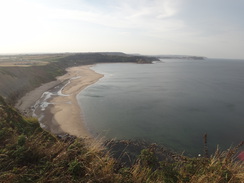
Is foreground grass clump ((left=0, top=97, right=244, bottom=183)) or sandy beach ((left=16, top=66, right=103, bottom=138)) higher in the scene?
foreground grass clump ((left=0, top=97, right=244, bottom=183))

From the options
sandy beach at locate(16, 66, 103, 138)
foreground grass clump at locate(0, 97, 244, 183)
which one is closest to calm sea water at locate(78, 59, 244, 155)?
sandy beach at locate(16, 66, 103, 138)

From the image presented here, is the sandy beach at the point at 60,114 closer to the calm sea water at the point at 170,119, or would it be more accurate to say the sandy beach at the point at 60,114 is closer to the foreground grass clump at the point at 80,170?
the calm sea water at the point at 170,119

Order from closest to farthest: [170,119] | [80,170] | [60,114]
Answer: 1. [80,170]
2. [170,119]
3. [60,114]

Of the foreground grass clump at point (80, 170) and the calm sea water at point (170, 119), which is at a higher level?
the foreground grass clump at point (80, 170)

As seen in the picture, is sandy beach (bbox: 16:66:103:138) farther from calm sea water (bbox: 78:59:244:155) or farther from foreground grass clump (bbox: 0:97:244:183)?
foreground grass clump (bbox: 0:97:244:183)

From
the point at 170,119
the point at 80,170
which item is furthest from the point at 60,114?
the point at 80,170

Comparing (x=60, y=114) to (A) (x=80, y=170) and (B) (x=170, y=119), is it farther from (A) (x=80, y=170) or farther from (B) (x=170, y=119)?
(A) (x=80, y=170)

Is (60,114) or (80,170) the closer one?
(80,170)

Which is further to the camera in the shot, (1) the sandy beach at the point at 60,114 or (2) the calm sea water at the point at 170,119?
(1) the sandy beach at the point at 60,114

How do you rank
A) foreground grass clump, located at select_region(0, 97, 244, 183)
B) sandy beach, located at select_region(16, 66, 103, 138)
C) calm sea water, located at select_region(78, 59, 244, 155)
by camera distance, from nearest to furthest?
foreground grass clump, located at select_region(0, 97, 244, 183) < calm sea water, located at select_region(78, 59, 244, 155) < sandy beach, located at select_region(16, 66, 103, 138)

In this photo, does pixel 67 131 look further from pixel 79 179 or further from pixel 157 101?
pixel 157 101

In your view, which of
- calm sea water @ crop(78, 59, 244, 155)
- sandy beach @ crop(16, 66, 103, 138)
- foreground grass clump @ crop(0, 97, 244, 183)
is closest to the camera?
foreground grass clump @ crop(0, 97, 244, 183)

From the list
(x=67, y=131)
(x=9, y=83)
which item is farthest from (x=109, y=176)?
(x=9, y=83)

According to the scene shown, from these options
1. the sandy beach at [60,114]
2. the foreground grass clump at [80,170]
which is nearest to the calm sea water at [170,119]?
the sandy beach at [60,114]
